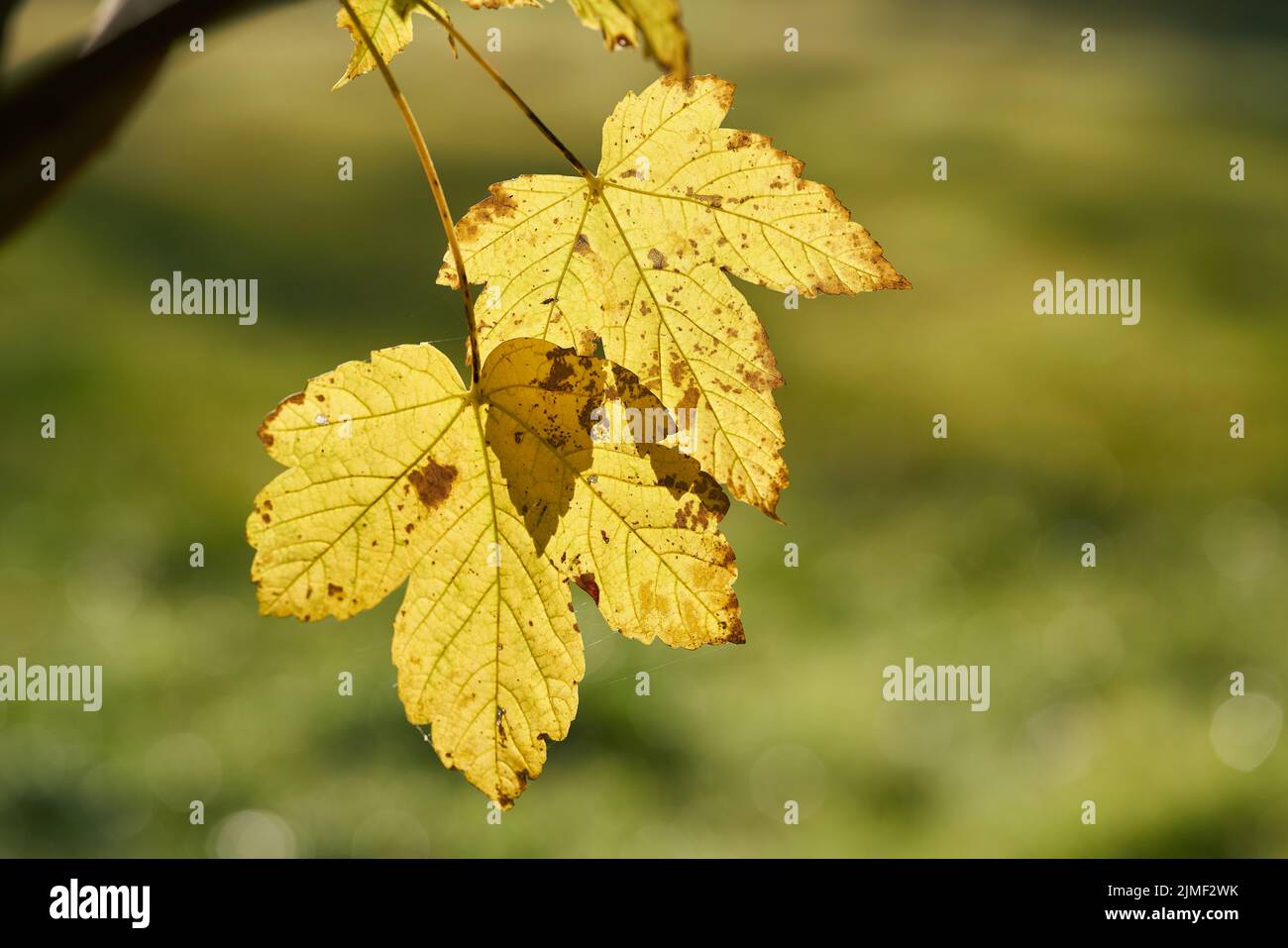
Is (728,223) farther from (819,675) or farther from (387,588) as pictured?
(819,675)

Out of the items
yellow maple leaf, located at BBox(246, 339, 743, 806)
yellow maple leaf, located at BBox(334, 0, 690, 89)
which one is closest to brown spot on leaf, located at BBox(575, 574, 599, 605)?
yellow maple leaf, located at BBox(246, 339, 743, 806)

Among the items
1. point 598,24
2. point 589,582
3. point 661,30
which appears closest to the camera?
point 661,30

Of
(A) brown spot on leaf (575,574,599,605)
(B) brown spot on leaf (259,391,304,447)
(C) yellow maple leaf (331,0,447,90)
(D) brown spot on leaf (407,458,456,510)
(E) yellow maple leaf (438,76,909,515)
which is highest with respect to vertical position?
(C) yellow maple leaf (331,0,447,90)

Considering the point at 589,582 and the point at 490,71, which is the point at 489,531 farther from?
the point at 490,71

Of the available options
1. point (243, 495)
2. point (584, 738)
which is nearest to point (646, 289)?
point (584, 738)

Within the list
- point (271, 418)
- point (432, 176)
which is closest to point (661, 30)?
point (432, 176)

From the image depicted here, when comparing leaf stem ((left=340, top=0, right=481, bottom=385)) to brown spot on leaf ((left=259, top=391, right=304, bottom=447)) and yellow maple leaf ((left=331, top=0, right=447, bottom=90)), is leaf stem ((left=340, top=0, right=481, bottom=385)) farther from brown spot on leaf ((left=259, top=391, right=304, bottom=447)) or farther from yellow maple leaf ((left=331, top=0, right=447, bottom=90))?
brown spot on leaf ((left=259, top=391, right=304, bottom=447))

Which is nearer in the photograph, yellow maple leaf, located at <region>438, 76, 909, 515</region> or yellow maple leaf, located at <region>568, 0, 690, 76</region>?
yellow maple leaf, located at <region>568, 0, 690, 76</region>
